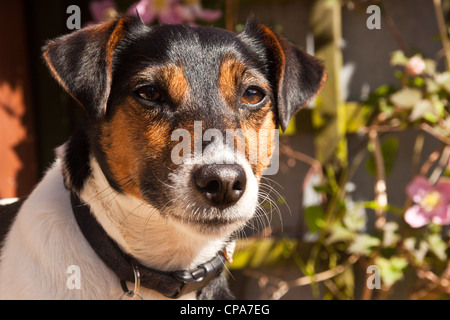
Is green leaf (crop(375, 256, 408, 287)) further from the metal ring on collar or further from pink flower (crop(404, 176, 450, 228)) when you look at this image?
the metal ring on collar

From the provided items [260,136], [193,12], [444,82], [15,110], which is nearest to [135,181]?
[260,136]

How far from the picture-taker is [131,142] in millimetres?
1646

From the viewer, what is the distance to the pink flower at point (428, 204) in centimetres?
239

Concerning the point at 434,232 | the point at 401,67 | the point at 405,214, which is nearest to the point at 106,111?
the point at 405,214

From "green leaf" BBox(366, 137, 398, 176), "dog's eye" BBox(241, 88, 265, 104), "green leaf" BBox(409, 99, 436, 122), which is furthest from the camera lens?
"green leaf" BBox(366, 137, 398, 176)

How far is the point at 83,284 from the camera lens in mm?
1583

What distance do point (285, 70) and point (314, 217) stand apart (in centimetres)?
113

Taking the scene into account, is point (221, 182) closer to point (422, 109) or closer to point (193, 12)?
point (422, 109)

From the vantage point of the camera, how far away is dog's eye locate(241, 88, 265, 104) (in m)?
1.79

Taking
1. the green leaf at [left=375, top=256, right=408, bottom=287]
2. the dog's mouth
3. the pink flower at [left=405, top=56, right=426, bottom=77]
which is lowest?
the green leaf at [left=375, top=256, right=408, bottom=287]

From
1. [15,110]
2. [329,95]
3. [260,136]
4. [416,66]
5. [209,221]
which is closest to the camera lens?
[209,221]

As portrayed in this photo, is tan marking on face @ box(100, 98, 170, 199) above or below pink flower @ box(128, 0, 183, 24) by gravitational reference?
below

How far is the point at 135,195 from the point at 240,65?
571 mm

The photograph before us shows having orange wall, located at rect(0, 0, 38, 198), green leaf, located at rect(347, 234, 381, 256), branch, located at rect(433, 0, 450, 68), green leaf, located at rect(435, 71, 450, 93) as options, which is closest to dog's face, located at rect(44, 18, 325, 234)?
green leaf, located at rect(347, 234, 381, 256)
